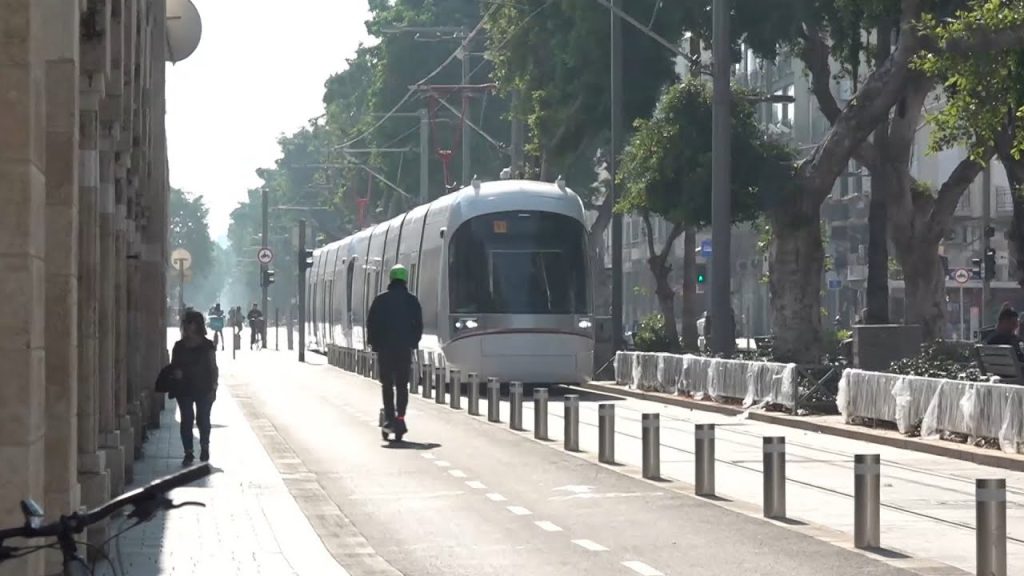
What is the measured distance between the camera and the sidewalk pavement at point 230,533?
13.2 m

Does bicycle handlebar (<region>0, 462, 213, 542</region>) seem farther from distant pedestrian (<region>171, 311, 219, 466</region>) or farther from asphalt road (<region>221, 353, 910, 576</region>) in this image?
distant pedestrian (<region>171, 311, 219, 466</region>)

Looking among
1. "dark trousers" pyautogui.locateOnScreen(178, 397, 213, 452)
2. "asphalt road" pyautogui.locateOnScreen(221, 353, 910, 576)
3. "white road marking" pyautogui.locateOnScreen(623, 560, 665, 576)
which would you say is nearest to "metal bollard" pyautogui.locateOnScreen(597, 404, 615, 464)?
"asphalt road" pyautogui.locateOnScreen(221, 353, 910, 576)

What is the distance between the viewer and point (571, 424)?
24.5 metres

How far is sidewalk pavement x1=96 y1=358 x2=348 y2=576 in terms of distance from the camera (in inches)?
520

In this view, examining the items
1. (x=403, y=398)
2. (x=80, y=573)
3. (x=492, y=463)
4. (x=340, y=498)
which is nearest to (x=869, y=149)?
(x=403, y=398)

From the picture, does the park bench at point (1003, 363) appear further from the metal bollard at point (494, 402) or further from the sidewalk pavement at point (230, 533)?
the sidewalk pavement at point (230, 533)

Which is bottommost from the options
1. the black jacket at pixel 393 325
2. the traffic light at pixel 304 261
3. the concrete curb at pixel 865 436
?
the concrete curb at pixel 865 436

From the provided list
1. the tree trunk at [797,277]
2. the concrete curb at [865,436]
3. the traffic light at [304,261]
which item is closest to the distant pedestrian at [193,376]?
the concrete curb at [865,436]

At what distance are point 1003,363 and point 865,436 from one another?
1931 mm

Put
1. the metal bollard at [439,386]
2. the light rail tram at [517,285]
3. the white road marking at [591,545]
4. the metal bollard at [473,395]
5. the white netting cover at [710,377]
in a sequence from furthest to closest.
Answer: the light rail tram at [517,285] < the metal bollard at [439,386] < the metal bollard at [473,395] < the white netting cover at [710,377] < the white road marking at [591,545]

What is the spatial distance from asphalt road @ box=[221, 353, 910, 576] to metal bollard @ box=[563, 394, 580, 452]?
1.21ft

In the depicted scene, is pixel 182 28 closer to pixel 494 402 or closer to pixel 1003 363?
pixel 494 402

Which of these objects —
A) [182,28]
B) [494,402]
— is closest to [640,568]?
[494,402]

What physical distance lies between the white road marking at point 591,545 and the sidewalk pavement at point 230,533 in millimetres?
1661
